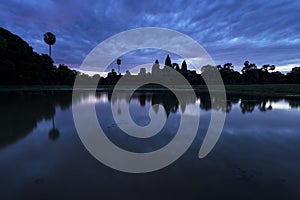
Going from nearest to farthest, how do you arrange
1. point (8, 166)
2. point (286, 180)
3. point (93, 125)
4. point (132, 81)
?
1. point (286, 180)
2. point (8, 166)
3. point (93, 125)
4. point (132, 81)

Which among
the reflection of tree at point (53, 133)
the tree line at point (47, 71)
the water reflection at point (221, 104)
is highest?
the tree line at point (47, 71)

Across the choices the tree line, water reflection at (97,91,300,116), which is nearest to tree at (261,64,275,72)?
the tree line

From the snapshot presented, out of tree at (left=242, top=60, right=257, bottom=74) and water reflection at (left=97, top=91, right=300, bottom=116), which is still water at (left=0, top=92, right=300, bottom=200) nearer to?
water reflection at (left=97, top=91, right=300, bottom=116)

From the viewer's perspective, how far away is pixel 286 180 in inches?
137

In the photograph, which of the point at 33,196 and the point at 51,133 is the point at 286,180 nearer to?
the point at 33,196

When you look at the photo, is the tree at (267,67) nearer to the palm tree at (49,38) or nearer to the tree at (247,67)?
the tree at (247,67)

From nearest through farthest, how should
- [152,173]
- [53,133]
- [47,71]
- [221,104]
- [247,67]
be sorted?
[152,173] → [53,133] → [221,104] → [47,71] → [247,67]

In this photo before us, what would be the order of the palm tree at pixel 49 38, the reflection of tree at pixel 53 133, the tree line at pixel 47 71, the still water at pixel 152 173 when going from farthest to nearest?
the palm tree at pixel 49 38
the tree line at pixel 47 71
the reflection of tree at pixel 53 133
the still water at pixel 152 173

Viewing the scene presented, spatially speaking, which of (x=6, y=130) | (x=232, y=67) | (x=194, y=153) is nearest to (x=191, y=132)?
(x=194, y=153)

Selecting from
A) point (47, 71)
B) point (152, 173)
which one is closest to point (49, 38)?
point (47, 71)

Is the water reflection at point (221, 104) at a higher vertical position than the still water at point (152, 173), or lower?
higher

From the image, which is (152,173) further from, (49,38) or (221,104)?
(49,38)

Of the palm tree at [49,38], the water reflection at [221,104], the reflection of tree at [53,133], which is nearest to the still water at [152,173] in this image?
the reflection of tree at [53,133]

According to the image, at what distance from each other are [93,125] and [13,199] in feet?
16.7
